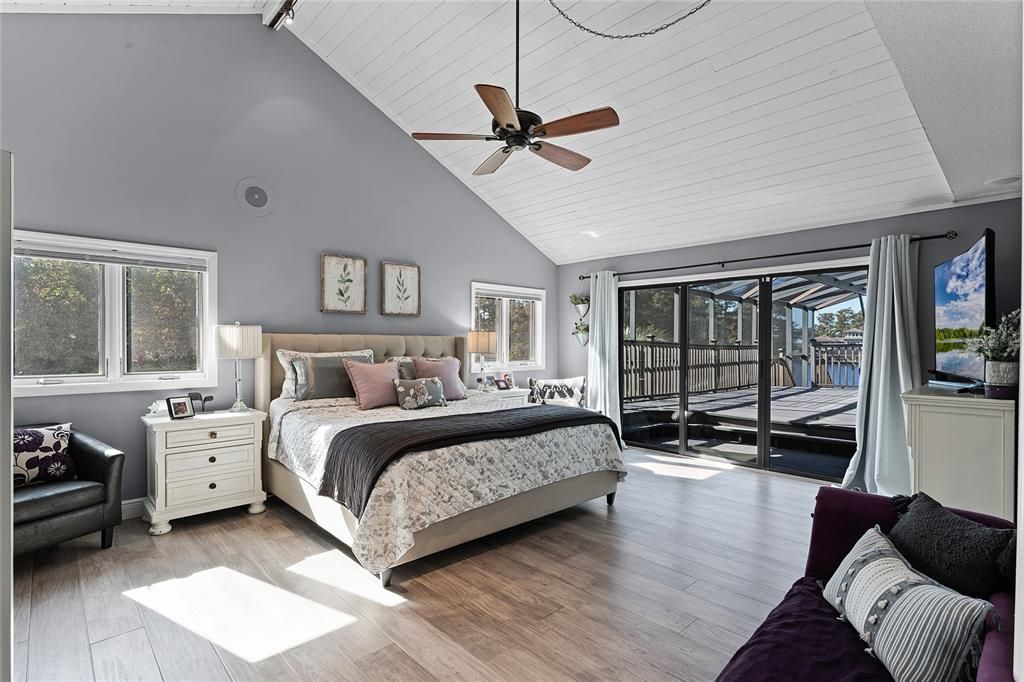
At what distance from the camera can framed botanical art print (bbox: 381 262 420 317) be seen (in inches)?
202

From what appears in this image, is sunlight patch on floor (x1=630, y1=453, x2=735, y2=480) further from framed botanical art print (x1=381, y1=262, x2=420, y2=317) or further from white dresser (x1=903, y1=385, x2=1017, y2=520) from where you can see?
framed botanical art print (x1=381, y1=262, x2=420, y2=317)

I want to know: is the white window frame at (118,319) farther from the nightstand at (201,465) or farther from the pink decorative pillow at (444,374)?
the pink decorative pillow at (444,374)

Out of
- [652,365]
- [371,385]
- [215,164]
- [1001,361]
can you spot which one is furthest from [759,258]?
[215,164]

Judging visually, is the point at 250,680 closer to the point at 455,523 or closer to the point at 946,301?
the point at 455,523

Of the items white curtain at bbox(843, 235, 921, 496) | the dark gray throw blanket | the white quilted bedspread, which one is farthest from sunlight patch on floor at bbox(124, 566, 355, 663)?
white curtain at bbox(843, 235, 921, 496)

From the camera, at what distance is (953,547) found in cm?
151

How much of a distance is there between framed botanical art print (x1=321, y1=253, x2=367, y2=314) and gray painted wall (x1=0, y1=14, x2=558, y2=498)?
0.09 meters

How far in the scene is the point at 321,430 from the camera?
332cm

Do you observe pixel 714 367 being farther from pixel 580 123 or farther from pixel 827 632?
pixel 827 632

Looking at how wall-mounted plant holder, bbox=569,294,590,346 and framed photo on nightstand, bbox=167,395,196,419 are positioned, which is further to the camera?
wall-mounted plant holder, bbox=569,294,590,346

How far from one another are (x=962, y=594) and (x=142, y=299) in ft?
15.6

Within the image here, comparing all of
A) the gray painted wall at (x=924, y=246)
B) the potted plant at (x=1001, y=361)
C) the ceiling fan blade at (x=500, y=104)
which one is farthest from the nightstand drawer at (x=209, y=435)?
the potted plant at (x=1001, y=361)

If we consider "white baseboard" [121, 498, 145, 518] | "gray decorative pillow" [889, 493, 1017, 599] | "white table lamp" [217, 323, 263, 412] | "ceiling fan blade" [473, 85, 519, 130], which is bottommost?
"white baseboard" [121, 498, 145, 518]

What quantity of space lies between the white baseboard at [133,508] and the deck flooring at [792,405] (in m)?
5.07
